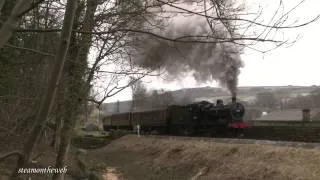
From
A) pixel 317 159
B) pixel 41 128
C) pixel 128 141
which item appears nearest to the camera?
pixel 41 128

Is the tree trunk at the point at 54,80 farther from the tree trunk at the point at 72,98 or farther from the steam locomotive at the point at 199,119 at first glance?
the steam locomotive at the point at 199,119

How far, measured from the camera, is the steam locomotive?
116 feet

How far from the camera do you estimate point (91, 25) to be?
852 centimetres

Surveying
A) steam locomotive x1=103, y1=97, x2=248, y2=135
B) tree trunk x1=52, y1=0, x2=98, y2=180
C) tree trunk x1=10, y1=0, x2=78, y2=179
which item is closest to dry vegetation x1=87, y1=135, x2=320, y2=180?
steam locomotive x1=103, y1=97, x2=248, y2=135

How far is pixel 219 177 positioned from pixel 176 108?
59.2 ft

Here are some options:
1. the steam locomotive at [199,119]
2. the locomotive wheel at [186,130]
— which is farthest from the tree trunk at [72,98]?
the locomotive wheel at [186,130]

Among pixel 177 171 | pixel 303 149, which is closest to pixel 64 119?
pixel 303 149

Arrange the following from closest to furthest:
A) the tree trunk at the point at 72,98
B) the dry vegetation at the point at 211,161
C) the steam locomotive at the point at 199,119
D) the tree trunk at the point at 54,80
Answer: the tree trunk at the point at 54,80 < the tree trunk at the point at 72,98 < the dry vegetation at the point at 211,161 < the steam locomotive at the point at 199,119

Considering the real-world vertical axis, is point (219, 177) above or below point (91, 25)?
below

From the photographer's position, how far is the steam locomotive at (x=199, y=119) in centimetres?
A: 3522

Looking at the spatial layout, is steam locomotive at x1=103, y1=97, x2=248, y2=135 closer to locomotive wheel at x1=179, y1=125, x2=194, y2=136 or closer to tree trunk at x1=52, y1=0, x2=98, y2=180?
locomotive wheel at x1=179, y1=125, x2=194, y2=136

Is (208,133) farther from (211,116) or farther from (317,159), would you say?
(317,159)

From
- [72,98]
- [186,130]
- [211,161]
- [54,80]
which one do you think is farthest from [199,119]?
[54,80]

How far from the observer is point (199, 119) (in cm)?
3731
